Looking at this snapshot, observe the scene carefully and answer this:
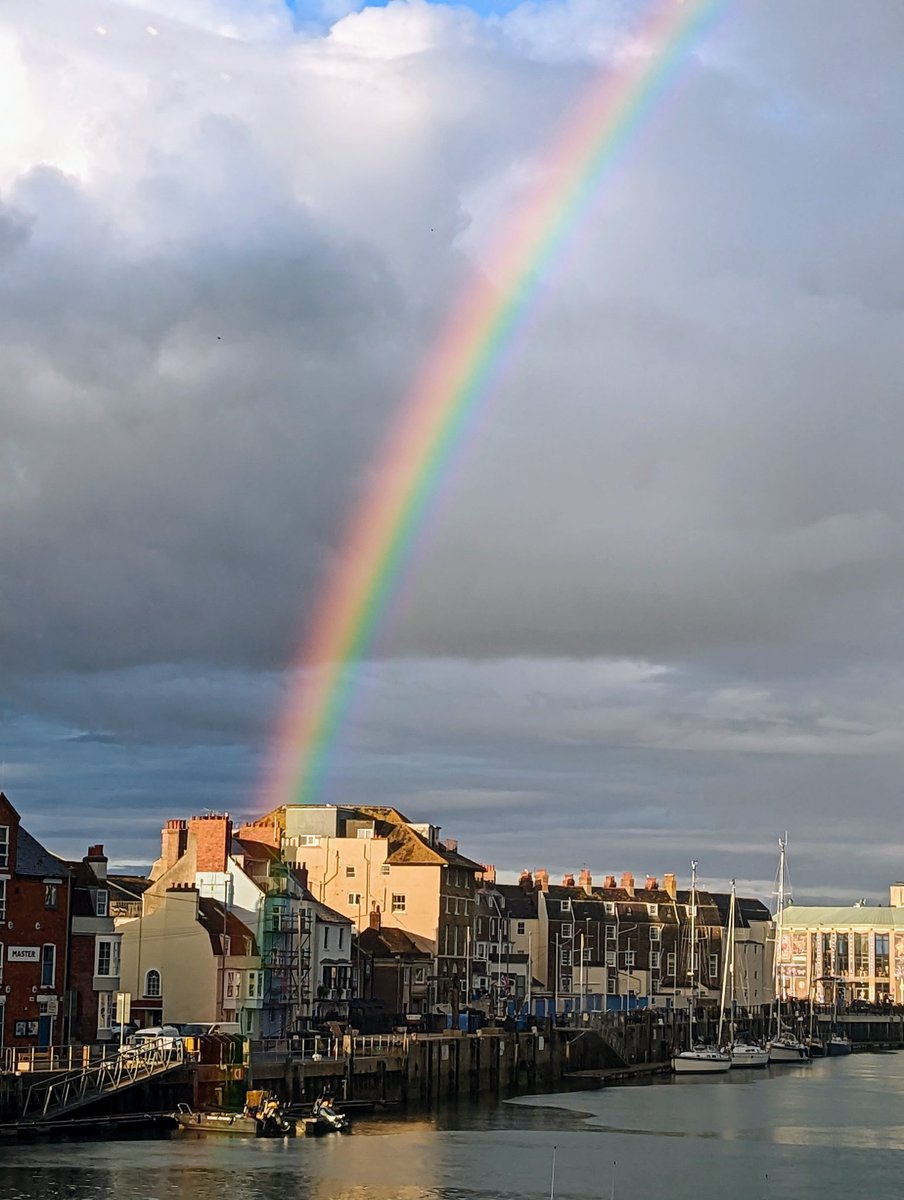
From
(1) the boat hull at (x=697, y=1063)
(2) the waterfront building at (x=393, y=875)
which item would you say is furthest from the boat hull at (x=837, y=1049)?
(2) the waterfront building at (x=393, y=875)

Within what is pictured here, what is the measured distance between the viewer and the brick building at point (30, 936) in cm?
8156

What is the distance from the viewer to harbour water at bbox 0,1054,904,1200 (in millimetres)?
63469

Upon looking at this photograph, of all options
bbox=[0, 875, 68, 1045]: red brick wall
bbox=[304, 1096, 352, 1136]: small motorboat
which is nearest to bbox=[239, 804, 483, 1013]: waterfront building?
bbox=[0, 875, 68, 1045]: red brick wall

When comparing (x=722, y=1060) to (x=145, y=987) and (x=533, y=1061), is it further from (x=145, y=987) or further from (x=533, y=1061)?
(x=145, y=987)

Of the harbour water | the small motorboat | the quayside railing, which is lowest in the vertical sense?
the harbour water

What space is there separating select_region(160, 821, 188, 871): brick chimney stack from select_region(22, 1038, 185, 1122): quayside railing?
2768cm

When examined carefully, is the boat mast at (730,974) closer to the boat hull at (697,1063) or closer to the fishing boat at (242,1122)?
the boat hull at (697,1063)

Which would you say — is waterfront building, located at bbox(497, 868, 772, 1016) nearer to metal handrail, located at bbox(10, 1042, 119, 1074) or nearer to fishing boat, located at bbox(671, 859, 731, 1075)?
fishing boat, located at bbox(671, 859, 731, 1075)

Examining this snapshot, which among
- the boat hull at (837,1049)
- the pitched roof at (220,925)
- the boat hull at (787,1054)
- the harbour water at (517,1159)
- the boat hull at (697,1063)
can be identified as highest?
the pitched roof at (220,925)

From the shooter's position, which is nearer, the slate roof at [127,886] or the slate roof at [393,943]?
the slate roof at [127,886]

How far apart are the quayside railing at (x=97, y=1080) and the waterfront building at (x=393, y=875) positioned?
→ 52.4 metres

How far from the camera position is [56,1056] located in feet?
263

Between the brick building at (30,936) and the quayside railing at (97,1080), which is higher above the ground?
the brick building at (30,936)

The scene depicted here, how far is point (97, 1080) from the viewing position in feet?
243
